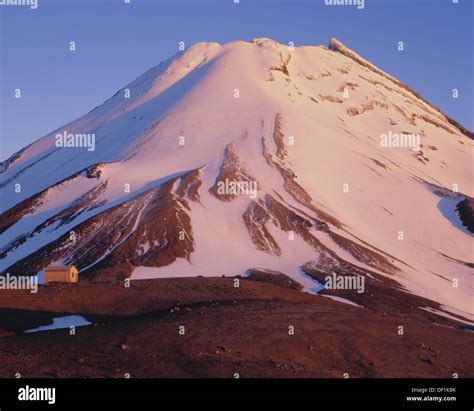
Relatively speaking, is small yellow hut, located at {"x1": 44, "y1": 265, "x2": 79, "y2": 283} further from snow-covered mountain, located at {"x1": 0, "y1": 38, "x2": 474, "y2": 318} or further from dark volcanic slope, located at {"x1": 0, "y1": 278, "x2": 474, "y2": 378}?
snow-covered mountain, located at {"x1": 0, "y1": 38, "x2": 474, "y2": 318}

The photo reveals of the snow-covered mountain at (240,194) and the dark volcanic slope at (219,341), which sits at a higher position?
the snow-covered mountain at (240,194)

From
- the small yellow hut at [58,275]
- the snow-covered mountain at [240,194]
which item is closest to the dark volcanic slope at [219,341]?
the small yellow hut at [58,275]

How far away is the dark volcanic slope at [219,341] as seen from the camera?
42.4 metres

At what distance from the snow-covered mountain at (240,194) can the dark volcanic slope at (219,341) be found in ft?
97.3

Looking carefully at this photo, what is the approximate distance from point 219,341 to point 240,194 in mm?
77633

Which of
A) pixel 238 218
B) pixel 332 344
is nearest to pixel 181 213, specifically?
pixel 238 218

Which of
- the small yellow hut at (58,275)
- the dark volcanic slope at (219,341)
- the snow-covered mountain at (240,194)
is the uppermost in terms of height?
the snow-covered mountain at (240,194)

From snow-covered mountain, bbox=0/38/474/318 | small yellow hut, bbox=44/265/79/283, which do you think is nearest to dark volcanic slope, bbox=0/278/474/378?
small yellow hut, bbox=44/265/79/283

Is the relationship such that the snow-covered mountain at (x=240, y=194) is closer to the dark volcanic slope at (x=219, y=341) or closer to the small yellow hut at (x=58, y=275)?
the small yellow hut at (x=58, y=275)
